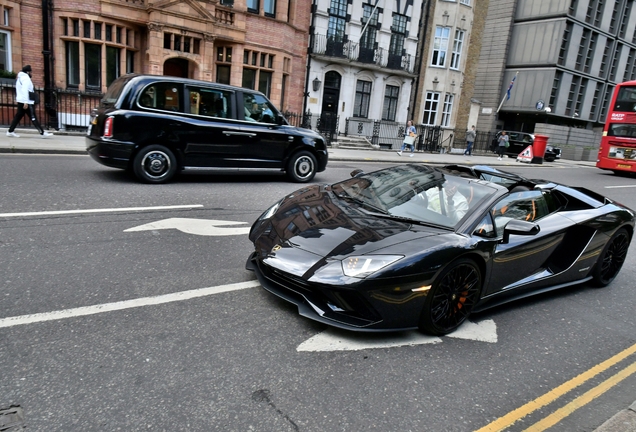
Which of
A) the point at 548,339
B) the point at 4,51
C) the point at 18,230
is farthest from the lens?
the point at 4,51

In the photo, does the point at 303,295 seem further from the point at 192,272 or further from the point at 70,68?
the point at 70,68

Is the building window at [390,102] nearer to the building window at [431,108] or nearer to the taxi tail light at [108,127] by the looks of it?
the building window at [431,108]

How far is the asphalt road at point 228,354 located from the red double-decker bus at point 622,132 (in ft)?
60.7

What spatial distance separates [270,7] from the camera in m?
22.0

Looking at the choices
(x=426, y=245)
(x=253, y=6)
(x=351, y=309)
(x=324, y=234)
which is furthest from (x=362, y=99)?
(x=351, y=309)

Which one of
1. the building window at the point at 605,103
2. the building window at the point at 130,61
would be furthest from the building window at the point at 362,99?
the building window at the point at 605,103

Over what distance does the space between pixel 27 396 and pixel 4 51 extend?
1805 centimetres

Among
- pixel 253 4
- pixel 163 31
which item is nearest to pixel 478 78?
pixel 253 4

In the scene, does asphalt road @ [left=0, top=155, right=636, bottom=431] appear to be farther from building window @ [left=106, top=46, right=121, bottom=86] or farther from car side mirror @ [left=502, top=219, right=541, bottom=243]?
building window @ [left=106, top=46, right=121, bottom=86]

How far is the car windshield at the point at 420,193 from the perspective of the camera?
166 inches

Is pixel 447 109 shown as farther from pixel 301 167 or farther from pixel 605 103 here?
pixel 301 167

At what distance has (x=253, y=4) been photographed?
70.0ft

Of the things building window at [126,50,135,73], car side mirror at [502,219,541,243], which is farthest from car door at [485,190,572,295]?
building window at [126,50,135,73]

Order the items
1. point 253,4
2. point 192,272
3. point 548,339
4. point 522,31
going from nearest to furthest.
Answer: point 548,339 < point 192,272 < point 253,4 < point 522,31
